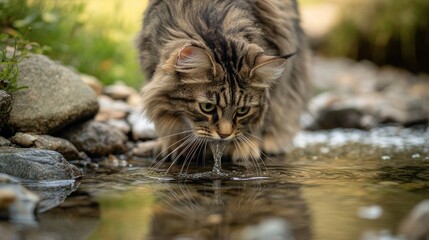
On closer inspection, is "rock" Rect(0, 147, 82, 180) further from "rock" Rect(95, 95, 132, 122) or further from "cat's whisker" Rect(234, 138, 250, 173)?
"rock" Rect(95, 95, 132, 122)

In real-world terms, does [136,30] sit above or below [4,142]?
above

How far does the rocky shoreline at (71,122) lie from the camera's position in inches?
121

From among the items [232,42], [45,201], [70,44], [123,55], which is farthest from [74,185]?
[123,55]

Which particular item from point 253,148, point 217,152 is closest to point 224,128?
Result: point 217,152

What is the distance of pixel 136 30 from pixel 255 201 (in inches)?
154

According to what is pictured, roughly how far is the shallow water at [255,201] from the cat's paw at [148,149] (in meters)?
0.58

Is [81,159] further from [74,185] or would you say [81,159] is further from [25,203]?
[25,203]

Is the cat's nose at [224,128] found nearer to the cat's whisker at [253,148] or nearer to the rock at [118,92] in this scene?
the cat's whisker at [253,148]

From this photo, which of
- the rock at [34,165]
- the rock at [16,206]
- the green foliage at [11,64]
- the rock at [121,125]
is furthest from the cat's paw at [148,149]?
the rock at [16,206]

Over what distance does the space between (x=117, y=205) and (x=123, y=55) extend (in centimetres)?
377

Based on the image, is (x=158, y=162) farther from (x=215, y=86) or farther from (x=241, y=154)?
(x=215, y=86)

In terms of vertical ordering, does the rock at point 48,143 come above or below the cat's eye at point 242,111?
below

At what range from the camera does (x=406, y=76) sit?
9.45 m

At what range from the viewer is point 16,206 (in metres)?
2.26
